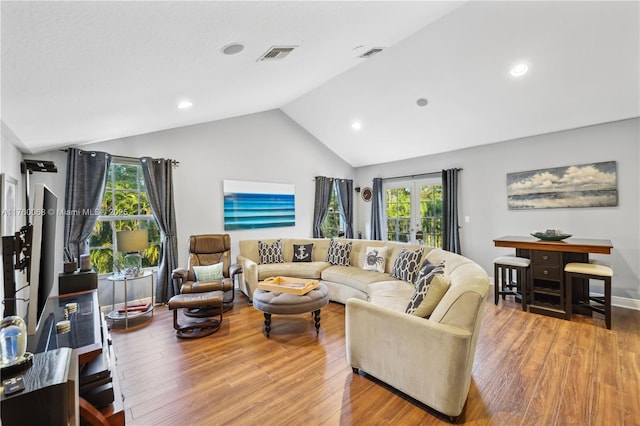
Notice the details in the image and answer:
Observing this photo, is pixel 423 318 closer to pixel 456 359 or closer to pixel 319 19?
pixel 456 359

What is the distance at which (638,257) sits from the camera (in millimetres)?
3885

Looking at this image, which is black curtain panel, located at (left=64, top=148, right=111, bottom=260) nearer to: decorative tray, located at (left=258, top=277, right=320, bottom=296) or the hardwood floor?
the hardwood floor

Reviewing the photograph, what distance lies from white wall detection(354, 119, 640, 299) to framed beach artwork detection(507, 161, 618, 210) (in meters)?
0.08

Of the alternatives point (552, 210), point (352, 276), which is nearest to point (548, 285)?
point (552, 210)

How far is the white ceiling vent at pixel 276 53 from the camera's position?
2.47 metres

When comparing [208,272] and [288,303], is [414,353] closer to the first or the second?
[288,303]

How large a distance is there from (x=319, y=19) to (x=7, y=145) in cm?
→ 294

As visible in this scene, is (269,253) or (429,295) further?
(269,253)

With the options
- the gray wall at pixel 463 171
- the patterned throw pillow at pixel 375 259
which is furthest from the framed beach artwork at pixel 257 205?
the patterned throw pillow at pixel 375 259

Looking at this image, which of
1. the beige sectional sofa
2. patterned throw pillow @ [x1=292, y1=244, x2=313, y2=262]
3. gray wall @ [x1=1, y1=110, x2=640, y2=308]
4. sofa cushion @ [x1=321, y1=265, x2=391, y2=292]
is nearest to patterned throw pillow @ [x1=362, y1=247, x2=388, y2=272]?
sofa cushion @ [x1=321, y1=265, x2=391, y2=292]

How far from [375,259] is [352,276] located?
485mm

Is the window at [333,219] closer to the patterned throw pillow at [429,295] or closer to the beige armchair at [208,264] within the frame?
the beige armchair at [208,264]

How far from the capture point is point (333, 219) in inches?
283

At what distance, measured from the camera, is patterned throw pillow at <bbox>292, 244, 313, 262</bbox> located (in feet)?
16.2
